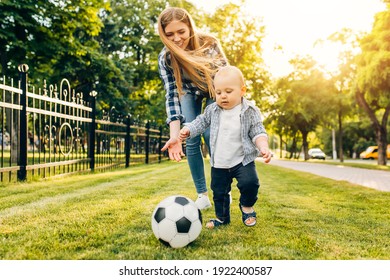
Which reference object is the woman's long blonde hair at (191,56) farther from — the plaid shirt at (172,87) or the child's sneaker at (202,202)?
the child's sneaker at (202,202)

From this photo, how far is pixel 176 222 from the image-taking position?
2.90m

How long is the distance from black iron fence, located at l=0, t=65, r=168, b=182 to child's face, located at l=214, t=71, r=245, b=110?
15.1ft

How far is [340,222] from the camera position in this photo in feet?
13.0

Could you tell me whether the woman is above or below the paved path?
above

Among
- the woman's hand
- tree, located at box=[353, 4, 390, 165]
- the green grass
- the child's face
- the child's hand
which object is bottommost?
the green grass

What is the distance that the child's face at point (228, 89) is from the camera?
3326 millimetres

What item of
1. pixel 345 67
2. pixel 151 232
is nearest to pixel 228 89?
pixel 151 232

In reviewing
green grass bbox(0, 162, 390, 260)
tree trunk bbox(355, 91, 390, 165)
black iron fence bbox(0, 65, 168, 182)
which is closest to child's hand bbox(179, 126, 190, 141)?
green grass bbox(0, 162, 390, 260)

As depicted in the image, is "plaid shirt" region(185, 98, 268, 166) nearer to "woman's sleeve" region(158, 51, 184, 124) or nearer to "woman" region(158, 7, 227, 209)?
"woman" region(158, 7, 227, 209)

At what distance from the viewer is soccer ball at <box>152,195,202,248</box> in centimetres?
283

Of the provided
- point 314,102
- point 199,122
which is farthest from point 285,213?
point 314,102

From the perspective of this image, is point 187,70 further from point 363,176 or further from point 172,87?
point 363,176

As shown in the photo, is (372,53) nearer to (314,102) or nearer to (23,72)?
(314,102)

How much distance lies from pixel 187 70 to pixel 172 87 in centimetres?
26
